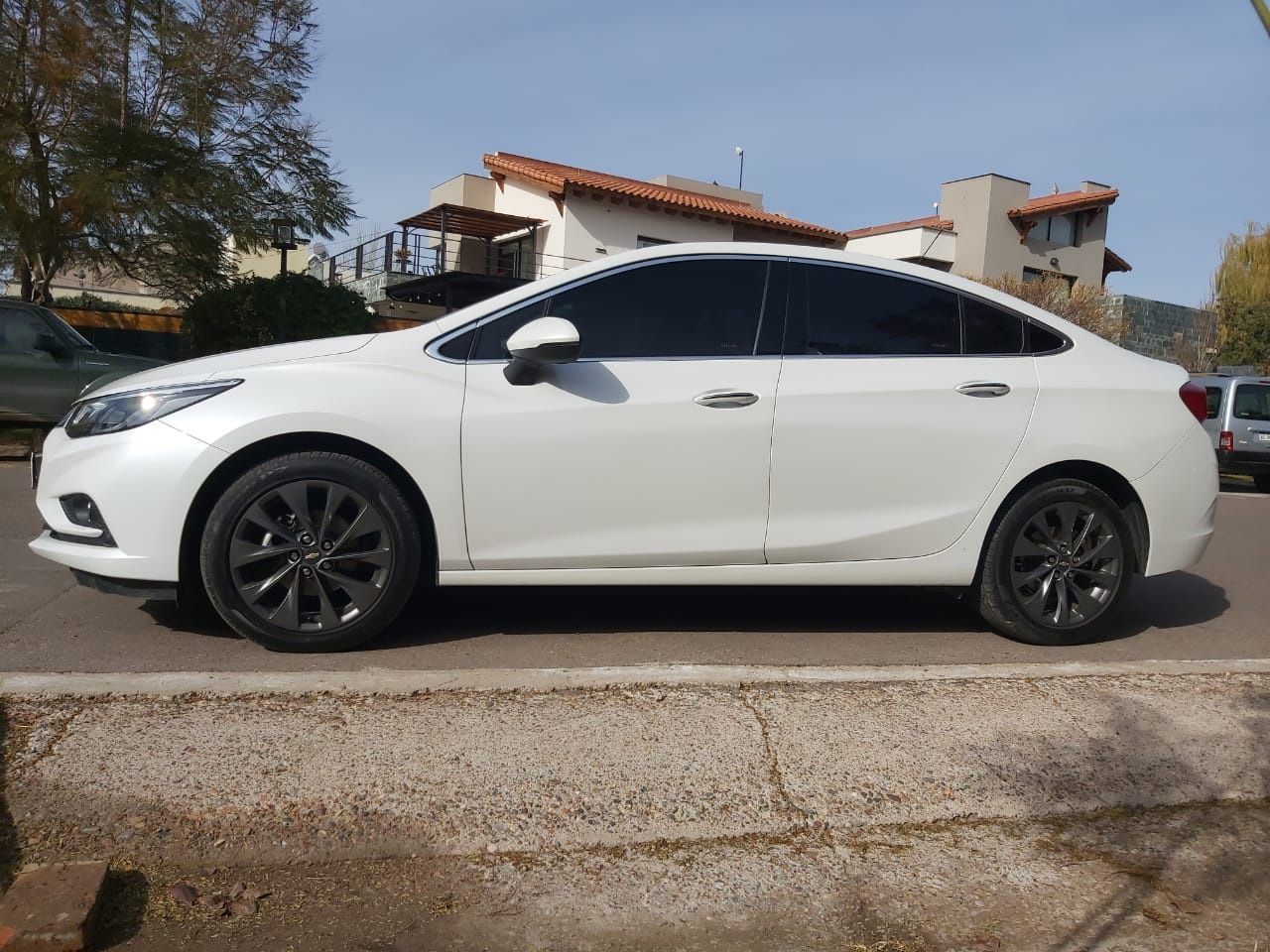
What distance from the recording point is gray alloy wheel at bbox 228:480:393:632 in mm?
3941

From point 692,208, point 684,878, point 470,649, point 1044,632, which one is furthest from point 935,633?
point 692,208

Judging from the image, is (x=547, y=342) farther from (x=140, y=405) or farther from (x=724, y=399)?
(x=140, y=405)

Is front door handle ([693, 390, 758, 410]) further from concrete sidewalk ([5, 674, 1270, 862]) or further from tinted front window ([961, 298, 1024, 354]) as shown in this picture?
concrete sidewalk ([5, 674, 1270, 862])

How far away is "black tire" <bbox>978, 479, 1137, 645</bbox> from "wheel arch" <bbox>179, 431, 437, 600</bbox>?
2.35 meters

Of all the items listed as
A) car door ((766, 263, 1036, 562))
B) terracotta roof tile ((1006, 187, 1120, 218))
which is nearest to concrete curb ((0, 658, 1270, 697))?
car door ((766, 263, 1036, 562))

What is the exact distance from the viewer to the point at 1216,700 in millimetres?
3652

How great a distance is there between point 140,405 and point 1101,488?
394 cm

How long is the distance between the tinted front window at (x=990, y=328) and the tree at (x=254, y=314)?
560 inches

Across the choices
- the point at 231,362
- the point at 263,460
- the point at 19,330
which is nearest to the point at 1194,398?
the point at 263,460

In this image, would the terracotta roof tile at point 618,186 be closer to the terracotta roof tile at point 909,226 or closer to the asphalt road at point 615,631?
the terracotta roof tile at point 909,226

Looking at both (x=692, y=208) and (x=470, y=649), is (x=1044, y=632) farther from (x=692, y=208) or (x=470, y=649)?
(x=692, y=208)

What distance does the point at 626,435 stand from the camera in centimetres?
412

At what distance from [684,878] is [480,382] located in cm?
216

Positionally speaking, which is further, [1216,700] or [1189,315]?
[1189,315]
